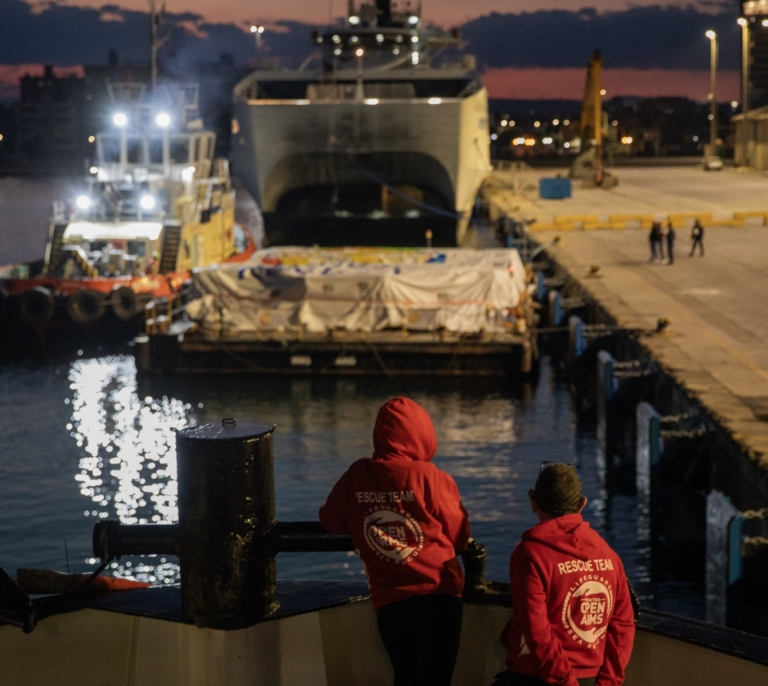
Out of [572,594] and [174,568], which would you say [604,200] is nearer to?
[174,568]

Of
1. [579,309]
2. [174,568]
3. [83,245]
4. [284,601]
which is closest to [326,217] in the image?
[83,245]

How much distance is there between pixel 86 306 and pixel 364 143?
20.5m

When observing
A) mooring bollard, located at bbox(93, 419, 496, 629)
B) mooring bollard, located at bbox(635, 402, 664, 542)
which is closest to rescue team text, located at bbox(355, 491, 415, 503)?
mooring bollard, located at bbox(93, 419, 496, 629)

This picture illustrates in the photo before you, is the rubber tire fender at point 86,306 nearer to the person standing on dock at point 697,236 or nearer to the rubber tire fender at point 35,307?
the rubber tire fender at point 35,307

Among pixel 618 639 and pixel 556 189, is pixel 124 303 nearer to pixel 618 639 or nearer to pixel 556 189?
pixel 618 639

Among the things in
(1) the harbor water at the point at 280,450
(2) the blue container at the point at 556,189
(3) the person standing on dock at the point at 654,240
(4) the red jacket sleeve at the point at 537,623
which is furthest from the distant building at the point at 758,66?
(4) the red jacket sleeve at the point at 537,623

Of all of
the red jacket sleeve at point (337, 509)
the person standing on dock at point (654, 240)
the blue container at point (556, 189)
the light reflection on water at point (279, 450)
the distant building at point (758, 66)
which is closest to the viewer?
the red jacket sleeve at point (337, 509)

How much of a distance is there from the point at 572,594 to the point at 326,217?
1959 inches

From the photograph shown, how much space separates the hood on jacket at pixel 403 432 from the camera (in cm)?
417

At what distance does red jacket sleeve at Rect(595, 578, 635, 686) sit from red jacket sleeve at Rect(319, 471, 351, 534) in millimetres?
1111

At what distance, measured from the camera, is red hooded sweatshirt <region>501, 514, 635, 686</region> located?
3719 millimetres

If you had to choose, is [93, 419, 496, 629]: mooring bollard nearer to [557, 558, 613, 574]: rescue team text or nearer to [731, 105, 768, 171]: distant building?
[557, 558, 613, 574]: rescue team text

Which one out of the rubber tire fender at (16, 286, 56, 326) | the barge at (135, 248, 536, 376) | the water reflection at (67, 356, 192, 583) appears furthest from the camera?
the rubber tire fender at (16, 286, 56, 326)

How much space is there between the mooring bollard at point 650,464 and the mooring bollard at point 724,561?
3160 millimetres
